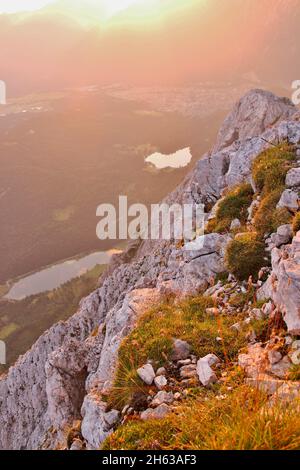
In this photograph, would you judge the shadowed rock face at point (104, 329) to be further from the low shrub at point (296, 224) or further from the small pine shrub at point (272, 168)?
the small pine shrub at point (272, 168)

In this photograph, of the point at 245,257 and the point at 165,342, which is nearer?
the point at 165,342

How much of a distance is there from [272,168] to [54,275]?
414 feet

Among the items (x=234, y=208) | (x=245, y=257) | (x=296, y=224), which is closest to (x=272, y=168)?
(x=234, y=208)

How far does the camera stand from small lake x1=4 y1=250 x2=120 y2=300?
429ft

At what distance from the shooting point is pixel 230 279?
1439cm

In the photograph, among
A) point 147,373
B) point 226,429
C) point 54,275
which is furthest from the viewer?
point 54,275

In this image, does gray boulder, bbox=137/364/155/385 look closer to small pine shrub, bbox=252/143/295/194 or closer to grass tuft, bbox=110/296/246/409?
grass tuft, bbox=110/296/246/409

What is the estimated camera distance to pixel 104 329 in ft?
66.8

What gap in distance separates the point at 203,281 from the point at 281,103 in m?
43.1

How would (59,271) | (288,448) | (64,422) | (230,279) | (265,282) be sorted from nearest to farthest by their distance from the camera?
(288,448) → (265,282) → (230,279) → (64,422) → (59,271)

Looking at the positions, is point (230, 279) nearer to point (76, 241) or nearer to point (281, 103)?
point (281, 103)

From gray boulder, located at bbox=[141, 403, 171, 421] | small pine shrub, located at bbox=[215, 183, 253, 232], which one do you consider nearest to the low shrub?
small pine shrub, located at bbox=[215, 183, 253, 232]

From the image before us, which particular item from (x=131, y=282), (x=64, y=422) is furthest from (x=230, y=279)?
(x=131, y=282)

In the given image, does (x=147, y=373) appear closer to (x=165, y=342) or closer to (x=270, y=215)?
(x=165, y=342)
